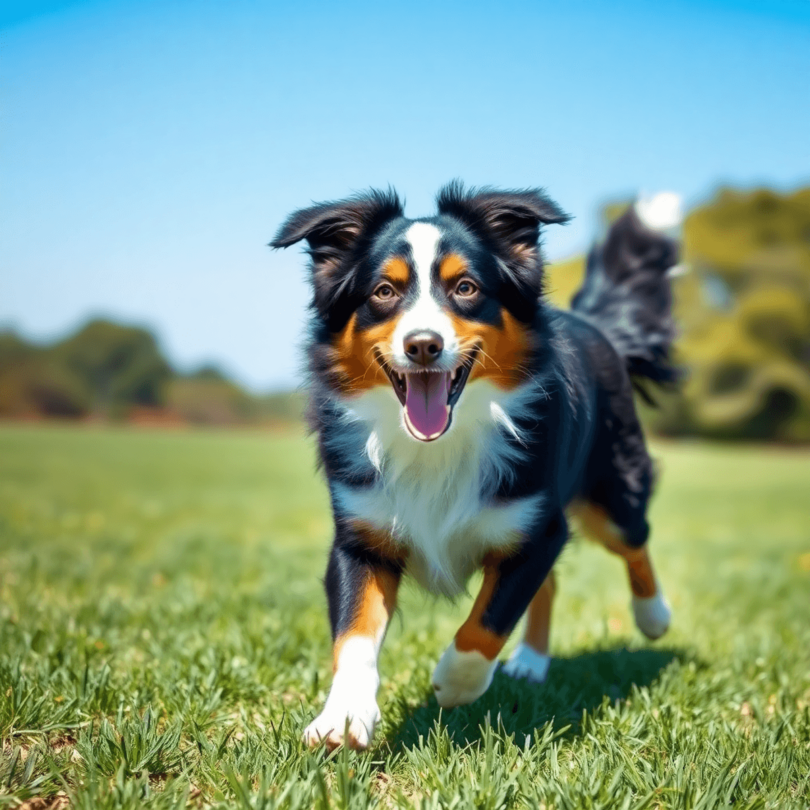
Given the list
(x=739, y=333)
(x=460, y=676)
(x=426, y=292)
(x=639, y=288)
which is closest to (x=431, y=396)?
(x=426, y=292)

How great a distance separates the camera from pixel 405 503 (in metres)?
3.27

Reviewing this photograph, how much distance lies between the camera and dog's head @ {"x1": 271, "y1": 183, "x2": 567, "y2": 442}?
3.09 metres

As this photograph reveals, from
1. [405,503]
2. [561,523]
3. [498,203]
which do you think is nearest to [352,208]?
[498,203]

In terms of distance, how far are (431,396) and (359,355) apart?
34 cm

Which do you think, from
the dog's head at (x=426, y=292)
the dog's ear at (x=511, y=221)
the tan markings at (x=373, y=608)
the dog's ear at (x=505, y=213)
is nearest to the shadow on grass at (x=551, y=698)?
the tan markings at (x=373, y=608)

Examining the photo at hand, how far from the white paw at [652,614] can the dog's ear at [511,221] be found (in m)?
2.05

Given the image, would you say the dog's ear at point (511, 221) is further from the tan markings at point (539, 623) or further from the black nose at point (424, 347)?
the tan markings at point (539, 623)

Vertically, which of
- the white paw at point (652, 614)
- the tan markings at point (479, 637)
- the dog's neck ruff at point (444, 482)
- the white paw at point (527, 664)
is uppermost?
the dog's neck ruff at point (444, 482)

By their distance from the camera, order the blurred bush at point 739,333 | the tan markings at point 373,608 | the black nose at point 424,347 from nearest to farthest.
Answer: the black nose at point 424,347, the tan markings at point 373,608, the blurred bush at point 739,333

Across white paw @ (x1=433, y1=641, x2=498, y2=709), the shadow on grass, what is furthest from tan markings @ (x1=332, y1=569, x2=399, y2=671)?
the shadow on grass

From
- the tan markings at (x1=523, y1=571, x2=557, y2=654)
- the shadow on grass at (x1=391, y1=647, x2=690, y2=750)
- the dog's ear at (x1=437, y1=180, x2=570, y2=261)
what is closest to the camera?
the shadow on grass at (x1=391, y1=647, x2=690, y2=750)

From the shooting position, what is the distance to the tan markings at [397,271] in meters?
3.18

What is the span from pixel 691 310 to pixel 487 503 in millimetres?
31072

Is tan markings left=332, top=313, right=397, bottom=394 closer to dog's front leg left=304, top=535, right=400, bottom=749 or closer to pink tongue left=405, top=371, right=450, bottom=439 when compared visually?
pink tongue left=405, top=371, right=450, bottom=439
